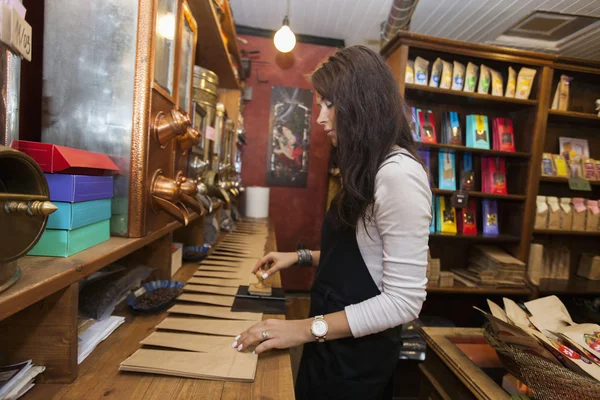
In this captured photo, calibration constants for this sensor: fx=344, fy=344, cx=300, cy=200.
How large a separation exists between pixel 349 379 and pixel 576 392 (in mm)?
563

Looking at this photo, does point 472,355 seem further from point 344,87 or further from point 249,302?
point 344,87

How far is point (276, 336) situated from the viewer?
0.86m

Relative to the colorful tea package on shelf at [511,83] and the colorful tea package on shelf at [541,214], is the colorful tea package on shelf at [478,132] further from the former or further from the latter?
the colorful tea package on shelf at [541,214]

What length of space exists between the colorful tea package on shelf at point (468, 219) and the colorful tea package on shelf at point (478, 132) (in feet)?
1.64

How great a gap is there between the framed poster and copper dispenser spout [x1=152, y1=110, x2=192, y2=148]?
3107 mm

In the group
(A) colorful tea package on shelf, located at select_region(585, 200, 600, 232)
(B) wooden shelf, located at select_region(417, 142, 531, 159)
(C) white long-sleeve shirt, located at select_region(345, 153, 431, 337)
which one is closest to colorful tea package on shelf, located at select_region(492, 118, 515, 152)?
(B) wooden shelf, located at select_region(417, 142, 531, 159)

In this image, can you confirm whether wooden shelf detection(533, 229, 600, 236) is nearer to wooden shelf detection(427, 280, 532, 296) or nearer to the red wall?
wooden shelf detection(427, 280, 532, 296)

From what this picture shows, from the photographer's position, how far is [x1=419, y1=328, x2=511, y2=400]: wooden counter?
1047mm

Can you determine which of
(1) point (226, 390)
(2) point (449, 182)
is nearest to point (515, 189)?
(2) point (449, 182)

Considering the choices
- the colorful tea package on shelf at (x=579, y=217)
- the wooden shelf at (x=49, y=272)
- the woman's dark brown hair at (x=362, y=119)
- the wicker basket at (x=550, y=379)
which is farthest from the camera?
the colorful tea package on shelf at (x=579, y=217)

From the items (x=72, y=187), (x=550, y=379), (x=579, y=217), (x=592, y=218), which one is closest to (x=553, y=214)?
(x=579, y=217)

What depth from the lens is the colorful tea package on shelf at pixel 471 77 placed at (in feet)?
9.22

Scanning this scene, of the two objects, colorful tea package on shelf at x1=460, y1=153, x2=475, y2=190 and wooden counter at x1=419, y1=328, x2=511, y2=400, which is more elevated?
colorful tea package on shelf at x1=460, y1=153, x2=475, y2=190

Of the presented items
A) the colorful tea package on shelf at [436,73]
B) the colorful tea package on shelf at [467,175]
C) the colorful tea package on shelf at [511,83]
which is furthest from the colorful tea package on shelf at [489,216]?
the colorful tea package on shelf at [436,73]
